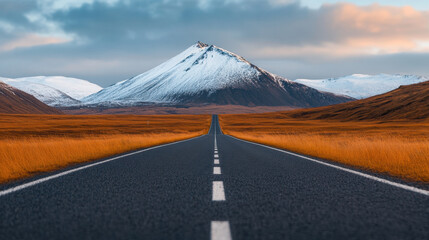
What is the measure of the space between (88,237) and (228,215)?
185 cm

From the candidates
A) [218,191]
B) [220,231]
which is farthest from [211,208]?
[218,191]

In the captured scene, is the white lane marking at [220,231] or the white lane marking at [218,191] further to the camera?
the white lane marking at [218,191]

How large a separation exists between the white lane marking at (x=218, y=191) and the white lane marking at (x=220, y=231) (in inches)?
58.9

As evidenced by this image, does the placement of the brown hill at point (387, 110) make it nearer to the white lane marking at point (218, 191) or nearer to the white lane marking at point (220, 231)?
the white lane marking at point (218, 191)

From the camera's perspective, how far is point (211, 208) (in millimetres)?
5613

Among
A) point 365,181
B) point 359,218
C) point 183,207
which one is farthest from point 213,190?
point 365,181

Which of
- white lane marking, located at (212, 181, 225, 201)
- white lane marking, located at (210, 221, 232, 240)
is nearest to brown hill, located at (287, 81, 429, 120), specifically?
white lane marking, located at (212, 181, 225, 201)

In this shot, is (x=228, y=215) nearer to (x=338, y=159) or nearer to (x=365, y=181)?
(x=365, y=181)

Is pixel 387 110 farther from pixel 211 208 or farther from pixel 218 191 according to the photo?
pixel 211 208

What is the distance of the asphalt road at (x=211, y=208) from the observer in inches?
173

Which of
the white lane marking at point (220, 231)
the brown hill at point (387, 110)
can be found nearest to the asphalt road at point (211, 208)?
the white lane marking at point (220, 231)

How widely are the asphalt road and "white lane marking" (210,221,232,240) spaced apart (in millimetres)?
11

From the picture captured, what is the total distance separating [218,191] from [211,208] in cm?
140

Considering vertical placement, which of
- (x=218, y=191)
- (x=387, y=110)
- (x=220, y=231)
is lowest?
(x=387, y=110)
